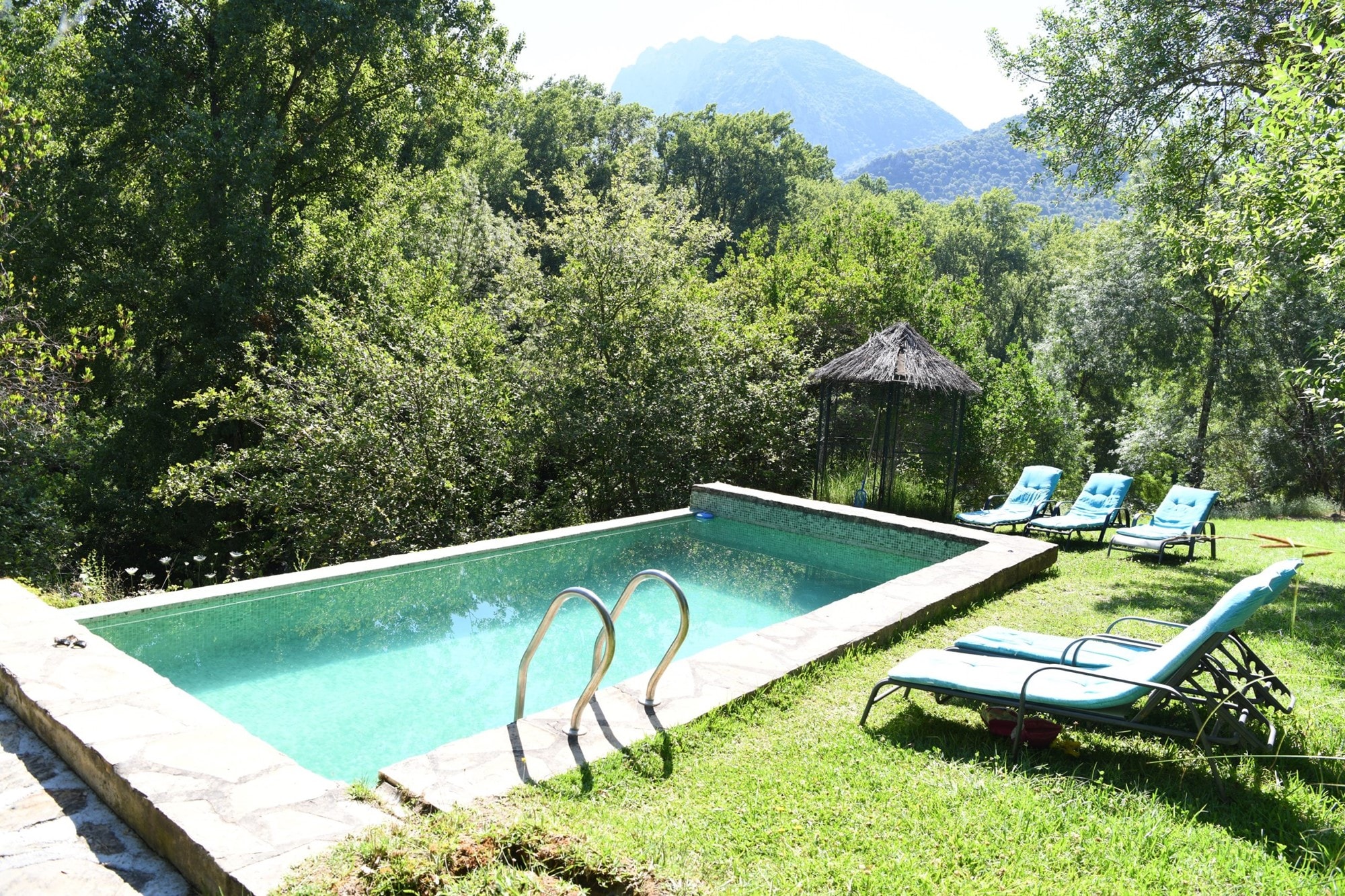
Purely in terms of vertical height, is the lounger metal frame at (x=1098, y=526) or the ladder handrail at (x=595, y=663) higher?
the ladder handrail at (x=595, y=663)

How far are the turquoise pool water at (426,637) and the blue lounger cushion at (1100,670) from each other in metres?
2.33

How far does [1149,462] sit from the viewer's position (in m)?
21.0

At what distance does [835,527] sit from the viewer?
9.53 m

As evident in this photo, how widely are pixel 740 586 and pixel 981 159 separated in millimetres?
153625

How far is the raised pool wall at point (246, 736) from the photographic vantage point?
297cm

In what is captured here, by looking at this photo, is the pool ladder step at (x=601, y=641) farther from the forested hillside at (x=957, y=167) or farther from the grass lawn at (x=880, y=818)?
the forested hillside at (x=957, y=167)

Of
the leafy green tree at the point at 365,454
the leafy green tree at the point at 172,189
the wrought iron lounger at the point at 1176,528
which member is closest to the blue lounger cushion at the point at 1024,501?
the wrought iron lounger at the point at 1176,528

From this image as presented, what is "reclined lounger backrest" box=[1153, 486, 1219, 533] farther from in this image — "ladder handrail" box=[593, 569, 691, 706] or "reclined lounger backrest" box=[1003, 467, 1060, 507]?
"ladder handrail" box=[593, 569, 691, 706]

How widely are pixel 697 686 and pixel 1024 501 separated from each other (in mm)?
7207

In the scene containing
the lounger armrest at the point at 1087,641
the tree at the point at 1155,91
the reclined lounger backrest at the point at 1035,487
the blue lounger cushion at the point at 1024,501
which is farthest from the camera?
the reclined lounger backrest at the point at 1035,487

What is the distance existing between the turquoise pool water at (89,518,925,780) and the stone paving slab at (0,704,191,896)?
1176mm

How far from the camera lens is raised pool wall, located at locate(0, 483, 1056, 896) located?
297cm

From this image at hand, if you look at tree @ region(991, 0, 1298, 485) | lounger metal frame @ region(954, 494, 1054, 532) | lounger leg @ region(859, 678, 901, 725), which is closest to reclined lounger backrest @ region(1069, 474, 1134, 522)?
lounger metal frame @ region(954, 494, 1054, 532)

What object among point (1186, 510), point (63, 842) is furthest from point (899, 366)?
point (63, 842)
